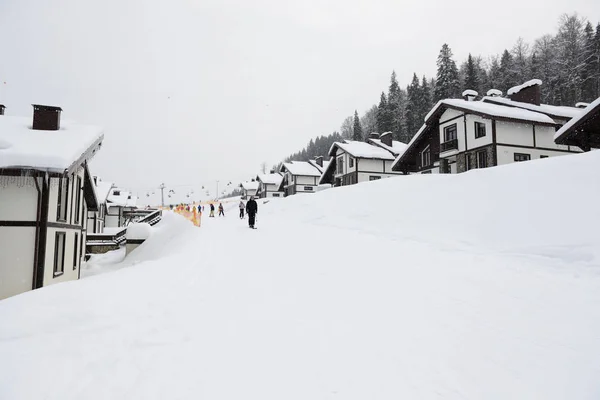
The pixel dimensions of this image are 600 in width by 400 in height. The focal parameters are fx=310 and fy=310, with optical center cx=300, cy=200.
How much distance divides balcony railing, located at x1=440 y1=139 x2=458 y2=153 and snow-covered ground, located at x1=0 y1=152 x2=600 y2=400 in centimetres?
1617

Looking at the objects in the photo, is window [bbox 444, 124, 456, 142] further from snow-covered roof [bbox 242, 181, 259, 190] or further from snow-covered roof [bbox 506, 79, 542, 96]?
snow-covered roof [bbox 242, 181, 259, 190]

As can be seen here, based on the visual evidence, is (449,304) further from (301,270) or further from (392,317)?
(301,270)

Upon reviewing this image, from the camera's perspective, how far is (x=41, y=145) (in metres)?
11.1

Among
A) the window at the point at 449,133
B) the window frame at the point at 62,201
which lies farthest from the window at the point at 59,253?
the window at the point at 449,133

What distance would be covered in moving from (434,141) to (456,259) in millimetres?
21424

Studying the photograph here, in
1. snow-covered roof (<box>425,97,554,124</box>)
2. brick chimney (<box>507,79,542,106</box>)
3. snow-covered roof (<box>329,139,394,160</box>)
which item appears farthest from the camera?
snow-covered roof (<box>329,139,394,160</box>)

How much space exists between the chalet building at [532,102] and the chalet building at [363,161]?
34.1 ft

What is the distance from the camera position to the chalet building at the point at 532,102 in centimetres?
2488

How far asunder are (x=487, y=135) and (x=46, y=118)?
25375mm

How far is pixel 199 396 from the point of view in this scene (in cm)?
257

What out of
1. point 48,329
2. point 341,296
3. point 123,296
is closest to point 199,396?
point 48,329

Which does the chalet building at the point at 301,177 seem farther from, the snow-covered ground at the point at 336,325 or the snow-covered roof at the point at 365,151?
the snow-covered ground at the point at 336,325

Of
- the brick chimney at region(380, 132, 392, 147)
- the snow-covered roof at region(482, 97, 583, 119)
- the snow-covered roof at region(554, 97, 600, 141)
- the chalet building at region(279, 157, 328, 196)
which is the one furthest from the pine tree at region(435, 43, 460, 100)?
the snow-covered roof at region(554, 97, 600, 141)

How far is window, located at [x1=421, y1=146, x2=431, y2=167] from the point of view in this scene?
27.1m
